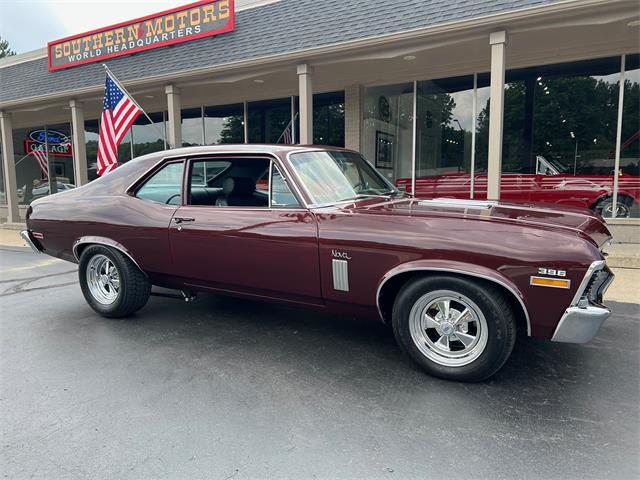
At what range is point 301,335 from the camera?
13.3 ft

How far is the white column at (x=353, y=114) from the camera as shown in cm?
1059

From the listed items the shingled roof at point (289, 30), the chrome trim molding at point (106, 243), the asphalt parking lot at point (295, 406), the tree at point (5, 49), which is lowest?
the asphalt parking lot at point (295, 406)

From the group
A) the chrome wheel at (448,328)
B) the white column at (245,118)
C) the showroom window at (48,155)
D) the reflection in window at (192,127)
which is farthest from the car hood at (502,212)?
the showroom window at (48,155)

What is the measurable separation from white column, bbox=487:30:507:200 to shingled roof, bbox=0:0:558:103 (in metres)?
0.45

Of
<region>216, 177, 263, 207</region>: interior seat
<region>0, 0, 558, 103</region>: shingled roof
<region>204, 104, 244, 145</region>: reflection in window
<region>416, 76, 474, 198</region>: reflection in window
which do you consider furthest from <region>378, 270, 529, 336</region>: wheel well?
<region>204, 104, 244, 145</region>: reflection in window

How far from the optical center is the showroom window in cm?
1731

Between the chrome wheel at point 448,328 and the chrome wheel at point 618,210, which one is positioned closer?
the chrome wheel at point 448,328

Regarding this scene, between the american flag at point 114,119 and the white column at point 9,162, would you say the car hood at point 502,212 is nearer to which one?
the american flag at point 114,119

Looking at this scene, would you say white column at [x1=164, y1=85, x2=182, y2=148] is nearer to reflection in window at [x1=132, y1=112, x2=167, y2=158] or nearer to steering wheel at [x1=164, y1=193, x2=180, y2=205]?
reflection in window at [x1=132, y1=112, x2=167, y2=158]

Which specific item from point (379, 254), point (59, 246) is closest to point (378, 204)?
point (379, 254)

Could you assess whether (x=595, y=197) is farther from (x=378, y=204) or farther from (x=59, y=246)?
(x=59, y=246)

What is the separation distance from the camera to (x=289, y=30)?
8914mm

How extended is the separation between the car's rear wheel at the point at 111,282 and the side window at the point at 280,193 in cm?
167

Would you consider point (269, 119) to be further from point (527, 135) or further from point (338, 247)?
point (338, 247)
